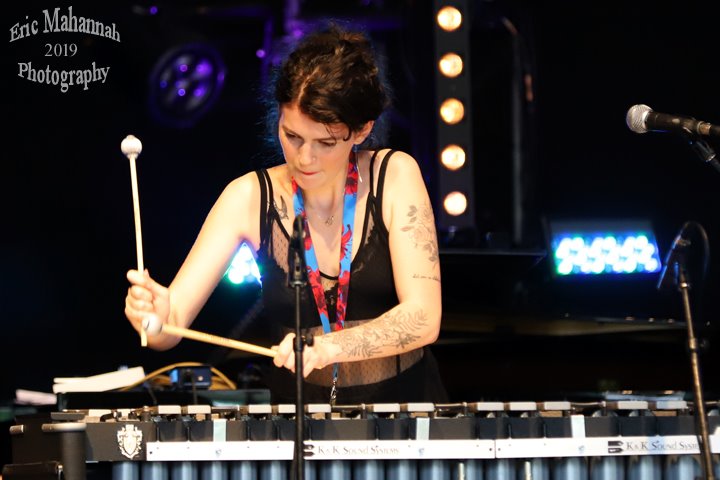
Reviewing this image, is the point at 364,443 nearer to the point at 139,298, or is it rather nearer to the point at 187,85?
the point at 139,298

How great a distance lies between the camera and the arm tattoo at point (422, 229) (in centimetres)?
330

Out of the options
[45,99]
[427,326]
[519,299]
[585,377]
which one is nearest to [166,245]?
[45,99]

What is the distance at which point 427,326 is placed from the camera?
3170mm

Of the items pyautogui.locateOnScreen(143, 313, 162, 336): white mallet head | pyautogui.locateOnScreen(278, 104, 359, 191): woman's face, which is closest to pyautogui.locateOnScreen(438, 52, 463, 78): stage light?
pyautogui.locateOnScreen(278, 104, 359, 191): woman's face

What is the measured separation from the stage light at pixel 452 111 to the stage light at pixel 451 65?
12cm

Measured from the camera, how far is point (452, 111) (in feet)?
18.4

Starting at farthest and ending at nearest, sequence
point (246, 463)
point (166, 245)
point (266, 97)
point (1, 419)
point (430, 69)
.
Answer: point (166, 245) → point (430, 69) → point (1, 419) → point (266, 97) → point (246, 463)

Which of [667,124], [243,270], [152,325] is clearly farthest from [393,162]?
[243,270]

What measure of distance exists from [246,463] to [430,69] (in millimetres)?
3161

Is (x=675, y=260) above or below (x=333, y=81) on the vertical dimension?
below

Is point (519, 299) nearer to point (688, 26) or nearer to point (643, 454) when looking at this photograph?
point (688, 26)

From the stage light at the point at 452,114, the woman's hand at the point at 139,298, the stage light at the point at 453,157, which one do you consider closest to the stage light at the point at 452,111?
the stage light at the point at 452,114

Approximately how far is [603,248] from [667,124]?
319cm

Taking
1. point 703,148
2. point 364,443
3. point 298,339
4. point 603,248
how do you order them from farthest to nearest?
point 603,248, point 703,148, point 364,443, point 298,339
